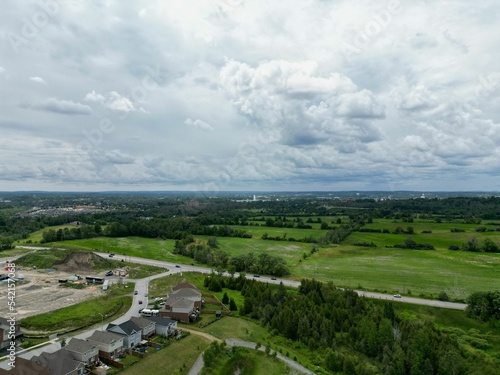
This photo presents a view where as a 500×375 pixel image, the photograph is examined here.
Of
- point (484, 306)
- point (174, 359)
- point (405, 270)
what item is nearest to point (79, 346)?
point (174, 359)

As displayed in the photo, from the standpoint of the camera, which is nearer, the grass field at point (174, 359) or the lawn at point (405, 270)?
the grass field at point (174, 359)

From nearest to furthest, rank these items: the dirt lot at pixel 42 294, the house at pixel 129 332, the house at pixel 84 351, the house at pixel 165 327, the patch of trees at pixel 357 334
Result: 1. the house at pixel 84 351
2. the patch of trees at pixel 357 334
3. the house at pixel 129 332
4. the house at pixel 165 327
5. the dirt lot at pixel 42 294

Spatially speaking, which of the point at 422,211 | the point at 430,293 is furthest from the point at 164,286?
the point at 422,211

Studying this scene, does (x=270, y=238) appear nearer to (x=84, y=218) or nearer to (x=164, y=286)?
(x=164, y=286)

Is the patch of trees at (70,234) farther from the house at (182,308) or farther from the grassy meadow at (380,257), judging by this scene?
the house at (182,308)

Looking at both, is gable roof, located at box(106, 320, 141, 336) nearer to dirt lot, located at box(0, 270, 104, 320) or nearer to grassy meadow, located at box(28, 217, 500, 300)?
dirt lot, located at box(0, 270, 104, 320)

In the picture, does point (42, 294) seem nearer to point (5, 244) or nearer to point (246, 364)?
point (246, 364)

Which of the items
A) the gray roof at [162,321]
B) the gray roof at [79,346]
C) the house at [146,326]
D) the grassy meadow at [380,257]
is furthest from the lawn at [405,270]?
the gray roof at [79,346]
